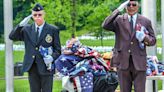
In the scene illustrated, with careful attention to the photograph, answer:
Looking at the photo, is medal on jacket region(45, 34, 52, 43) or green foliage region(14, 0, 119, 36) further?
green foliage region(14, 0, 119, 36)

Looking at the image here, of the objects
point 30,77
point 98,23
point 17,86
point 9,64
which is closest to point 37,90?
point 30,77

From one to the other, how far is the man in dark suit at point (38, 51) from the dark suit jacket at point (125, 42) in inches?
25.8

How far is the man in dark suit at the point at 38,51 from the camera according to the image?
567 centimetres

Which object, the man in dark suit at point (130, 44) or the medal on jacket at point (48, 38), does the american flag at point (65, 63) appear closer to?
the medal on jacket at point (48, 38)

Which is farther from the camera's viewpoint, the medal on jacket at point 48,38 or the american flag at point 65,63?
the american flag at point 65,63

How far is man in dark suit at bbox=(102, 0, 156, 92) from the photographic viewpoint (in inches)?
218

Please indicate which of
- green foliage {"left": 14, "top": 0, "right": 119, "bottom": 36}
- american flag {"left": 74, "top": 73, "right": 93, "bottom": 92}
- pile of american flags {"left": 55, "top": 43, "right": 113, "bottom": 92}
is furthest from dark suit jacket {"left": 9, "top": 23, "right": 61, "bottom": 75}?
green foliage {"left": 14, "top": 0, "right": 119, "bottom": 36}

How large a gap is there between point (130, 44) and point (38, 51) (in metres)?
1.07

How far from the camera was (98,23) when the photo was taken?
1680 cm

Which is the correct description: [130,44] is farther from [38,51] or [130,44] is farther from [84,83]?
[84,83]

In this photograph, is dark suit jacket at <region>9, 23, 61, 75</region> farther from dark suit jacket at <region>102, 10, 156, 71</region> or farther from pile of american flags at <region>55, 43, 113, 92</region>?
pile of american flags at <region>55, 43, 113, 92</region>

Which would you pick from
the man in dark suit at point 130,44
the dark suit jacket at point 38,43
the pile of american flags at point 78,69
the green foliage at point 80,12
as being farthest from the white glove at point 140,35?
the green foliage at point 80,12

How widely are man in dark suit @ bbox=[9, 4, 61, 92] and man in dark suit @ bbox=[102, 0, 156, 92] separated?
0.66 meters

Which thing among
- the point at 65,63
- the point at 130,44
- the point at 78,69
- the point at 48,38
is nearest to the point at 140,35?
the point at 130,44
